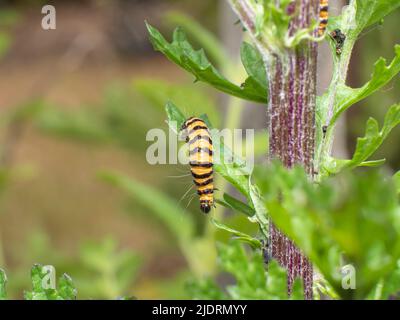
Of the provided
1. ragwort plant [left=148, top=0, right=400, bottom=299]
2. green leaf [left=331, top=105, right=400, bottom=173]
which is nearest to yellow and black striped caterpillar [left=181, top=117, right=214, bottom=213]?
ragwort plant [left=148, top=0, right=400, bottom=299]

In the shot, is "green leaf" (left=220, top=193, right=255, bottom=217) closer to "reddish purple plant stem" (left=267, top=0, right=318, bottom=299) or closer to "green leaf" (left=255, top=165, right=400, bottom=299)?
"reddish purple plant stem" (left=267, top=0, right=318, bottom=299)

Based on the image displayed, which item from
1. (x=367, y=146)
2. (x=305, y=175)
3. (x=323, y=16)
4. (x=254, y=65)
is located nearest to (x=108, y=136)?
(x=254, y=65)

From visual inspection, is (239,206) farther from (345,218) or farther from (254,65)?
(345,218)

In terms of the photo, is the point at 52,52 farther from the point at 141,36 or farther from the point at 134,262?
the point at 134,262

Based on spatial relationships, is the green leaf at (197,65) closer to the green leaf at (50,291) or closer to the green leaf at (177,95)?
the green leaf at (50,291)

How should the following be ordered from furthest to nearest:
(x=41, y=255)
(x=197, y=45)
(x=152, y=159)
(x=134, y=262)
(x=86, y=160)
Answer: (x=86, y=160) < (x=197, y=45) < (x=41, y=255) < (x=134, y=262) < (x=152, y=159)

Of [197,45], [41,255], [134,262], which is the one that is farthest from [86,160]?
[134,262]
